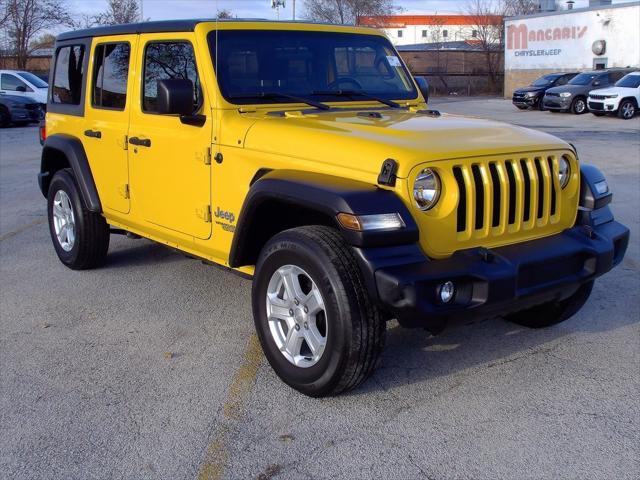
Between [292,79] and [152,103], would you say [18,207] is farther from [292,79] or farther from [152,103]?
[292,79]

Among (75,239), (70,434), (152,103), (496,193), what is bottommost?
(70,434)

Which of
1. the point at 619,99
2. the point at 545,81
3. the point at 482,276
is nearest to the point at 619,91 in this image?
the point at 619,99

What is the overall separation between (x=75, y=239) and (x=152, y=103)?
1674mm

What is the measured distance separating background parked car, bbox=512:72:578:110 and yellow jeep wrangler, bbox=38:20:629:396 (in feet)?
81.3

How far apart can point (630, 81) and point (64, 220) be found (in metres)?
23.4

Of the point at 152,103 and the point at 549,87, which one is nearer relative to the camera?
the point at 152,103

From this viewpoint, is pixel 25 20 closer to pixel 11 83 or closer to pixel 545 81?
pixel 11 83

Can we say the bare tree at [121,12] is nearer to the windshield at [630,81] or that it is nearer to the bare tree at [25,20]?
the bare tree at [25,20]

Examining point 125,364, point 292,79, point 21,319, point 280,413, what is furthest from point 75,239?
point 280,413

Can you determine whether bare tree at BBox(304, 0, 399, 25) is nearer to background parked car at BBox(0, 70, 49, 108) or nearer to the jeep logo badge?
background parked car at BBox(0, 70, 49, 108)

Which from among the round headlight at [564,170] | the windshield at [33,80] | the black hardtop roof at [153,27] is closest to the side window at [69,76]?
→ the black hardtop roof at [153,27]

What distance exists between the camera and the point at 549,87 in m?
28.7

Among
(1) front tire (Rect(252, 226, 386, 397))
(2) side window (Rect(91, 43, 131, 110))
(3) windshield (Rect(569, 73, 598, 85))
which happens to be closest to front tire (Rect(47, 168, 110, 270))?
(2) side window (Rect(91, 43, 131, 110))

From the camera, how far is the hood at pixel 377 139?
11.7 ft
